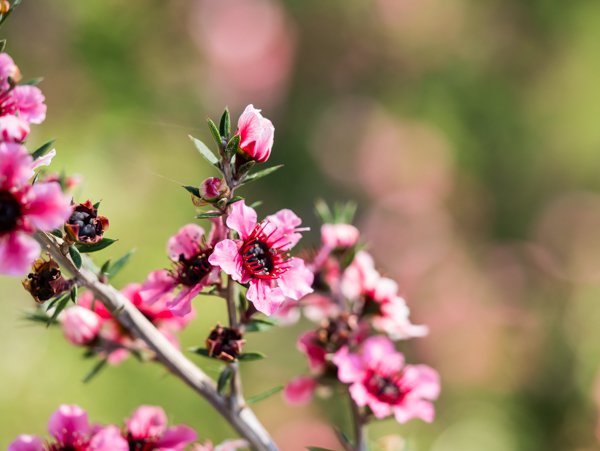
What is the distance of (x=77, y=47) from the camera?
9.29ft

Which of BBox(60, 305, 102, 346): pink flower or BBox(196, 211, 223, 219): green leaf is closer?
BBox(196, 211, 223, 219): green leaf

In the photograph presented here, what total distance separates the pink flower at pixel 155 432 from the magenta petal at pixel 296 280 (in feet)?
0.55

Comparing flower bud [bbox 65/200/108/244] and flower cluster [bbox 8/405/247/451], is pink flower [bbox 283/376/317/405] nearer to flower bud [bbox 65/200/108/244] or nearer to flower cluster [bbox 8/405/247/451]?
flower cluster [bbox 8/405/247/451]

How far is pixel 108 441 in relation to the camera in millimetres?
634

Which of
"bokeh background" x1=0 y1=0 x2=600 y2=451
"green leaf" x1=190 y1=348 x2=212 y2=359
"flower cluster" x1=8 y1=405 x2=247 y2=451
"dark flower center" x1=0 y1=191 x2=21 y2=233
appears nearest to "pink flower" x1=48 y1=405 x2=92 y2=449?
"flower cluster" x1=8 y1=405 x2=247 y2=451

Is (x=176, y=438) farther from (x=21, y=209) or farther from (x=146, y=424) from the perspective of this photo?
(x=21, y=209)

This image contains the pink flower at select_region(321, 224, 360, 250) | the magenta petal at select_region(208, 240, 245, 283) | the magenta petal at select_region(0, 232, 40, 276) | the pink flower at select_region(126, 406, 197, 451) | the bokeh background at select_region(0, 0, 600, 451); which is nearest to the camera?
the magenta petal at select_region(0, 232, 40, 276)

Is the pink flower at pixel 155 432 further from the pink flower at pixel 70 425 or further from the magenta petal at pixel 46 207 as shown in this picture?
the magenta petal at pixel 46 207

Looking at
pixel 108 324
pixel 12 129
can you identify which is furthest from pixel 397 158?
pixel 12 129

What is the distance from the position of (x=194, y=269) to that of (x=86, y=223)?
0.12m

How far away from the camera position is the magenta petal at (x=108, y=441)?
0.63 meters

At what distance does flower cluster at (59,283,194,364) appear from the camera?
2.52 feet

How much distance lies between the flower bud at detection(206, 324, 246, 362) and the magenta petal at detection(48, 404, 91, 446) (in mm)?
130

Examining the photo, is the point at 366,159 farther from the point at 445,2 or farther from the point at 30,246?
the point at 30,246
